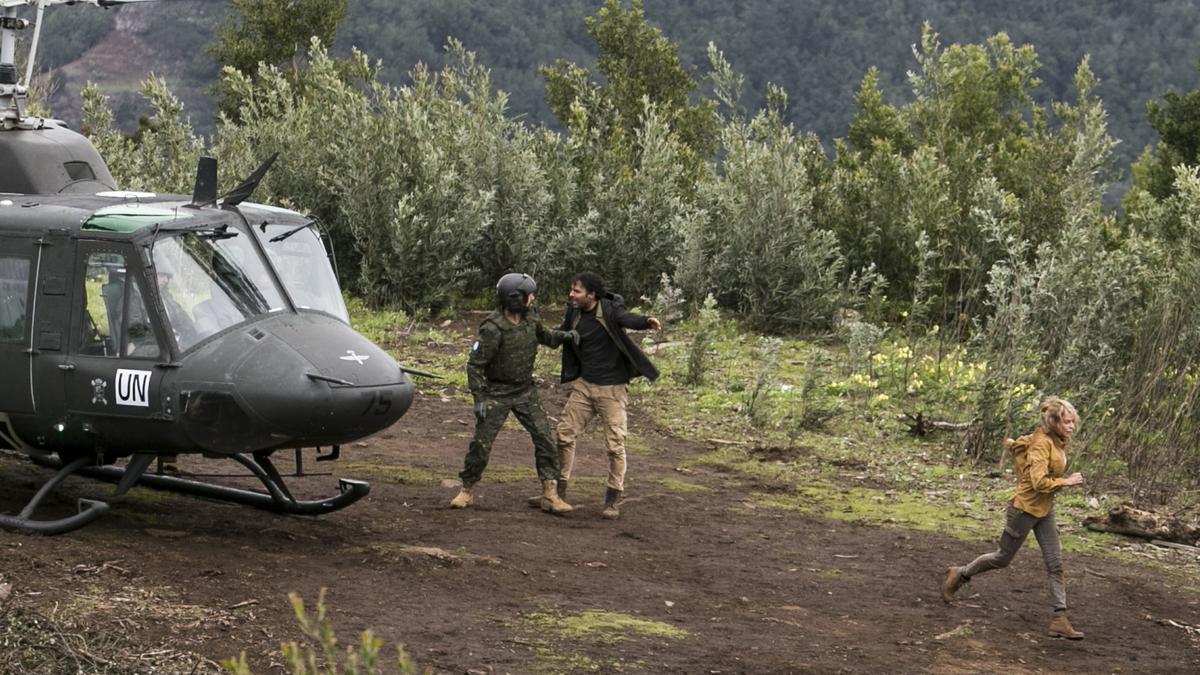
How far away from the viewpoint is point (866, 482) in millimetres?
14203

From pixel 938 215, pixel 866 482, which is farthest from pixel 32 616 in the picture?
pixel 938 215

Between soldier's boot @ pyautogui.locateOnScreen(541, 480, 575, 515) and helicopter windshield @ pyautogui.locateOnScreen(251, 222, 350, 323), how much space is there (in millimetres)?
2126

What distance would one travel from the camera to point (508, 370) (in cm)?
1152

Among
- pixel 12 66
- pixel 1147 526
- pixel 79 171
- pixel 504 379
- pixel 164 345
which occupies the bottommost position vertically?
pixel 1147 526

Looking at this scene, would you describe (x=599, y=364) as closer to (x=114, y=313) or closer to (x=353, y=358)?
(x=353, y=358)

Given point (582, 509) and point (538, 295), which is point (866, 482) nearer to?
point (582, 509)

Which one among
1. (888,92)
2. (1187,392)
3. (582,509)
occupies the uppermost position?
(888,92)

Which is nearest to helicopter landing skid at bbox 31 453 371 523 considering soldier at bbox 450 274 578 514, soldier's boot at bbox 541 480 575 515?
soldier at bbox 450 274 578 514

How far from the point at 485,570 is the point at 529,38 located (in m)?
79.6

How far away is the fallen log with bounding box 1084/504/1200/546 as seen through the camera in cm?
1229

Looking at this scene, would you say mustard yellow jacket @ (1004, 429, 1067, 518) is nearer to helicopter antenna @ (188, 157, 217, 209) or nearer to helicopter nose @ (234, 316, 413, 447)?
helicopter nose @ (234, 316, 413, 447)

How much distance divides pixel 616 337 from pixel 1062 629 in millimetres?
3896

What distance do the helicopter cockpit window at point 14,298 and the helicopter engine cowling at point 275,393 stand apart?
1256 mm

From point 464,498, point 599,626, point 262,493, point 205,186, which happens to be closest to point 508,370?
point 464,498
